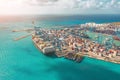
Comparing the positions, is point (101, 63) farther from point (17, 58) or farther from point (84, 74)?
point (17, 58)

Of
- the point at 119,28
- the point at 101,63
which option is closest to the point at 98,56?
the point at 101,63

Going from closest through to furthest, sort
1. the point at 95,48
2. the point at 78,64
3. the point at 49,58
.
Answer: the point at 78,64
the point at 49,58
the point at 95,48

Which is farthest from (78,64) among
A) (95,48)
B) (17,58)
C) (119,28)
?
(119,28)

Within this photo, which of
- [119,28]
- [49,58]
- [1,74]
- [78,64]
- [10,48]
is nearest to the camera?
[1,74]

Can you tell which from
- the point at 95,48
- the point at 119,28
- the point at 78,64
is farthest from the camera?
the point at 119,28

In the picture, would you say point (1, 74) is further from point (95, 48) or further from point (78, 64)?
point (95, 48)

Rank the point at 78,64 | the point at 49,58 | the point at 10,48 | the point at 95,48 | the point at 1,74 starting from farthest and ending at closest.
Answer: the point at 10,48, the point at 95,48, the point at 49,58, the point at 78,64, the point at 1,74

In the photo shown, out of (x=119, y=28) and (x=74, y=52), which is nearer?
(x=74, y=52)

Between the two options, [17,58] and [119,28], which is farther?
[119,28]
